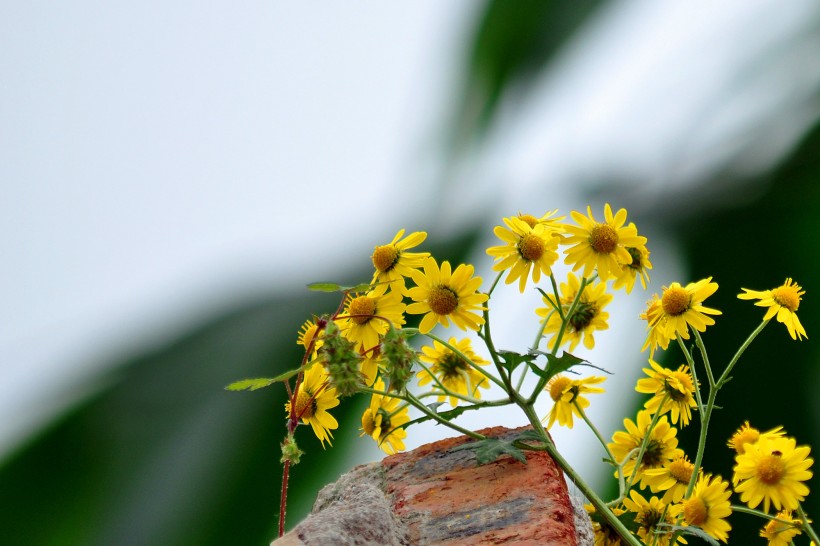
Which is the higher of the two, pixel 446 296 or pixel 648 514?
pixel 446 296

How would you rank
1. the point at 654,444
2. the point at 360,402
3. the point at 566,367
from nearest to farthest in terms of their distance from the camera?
the point at 566,367 → the point at 654,444 → the point at 360,402

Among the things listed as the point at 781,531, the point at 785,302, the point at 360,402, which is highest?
the point at 360,402

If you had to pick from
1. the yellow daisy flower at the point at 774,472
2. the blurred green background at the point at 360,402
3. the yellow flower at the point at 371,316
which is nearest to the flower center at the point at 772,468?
the yellow daisy flower at the point at 774,472

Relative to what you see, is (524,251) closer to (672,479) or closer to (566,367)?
(566,367)

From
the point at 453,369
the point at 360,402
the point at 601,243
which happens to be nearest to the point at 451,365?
the point at 453,369

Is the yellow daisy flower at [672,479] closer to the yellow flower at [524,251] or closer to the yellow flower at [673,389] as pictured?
the yellow flower at [673,389]

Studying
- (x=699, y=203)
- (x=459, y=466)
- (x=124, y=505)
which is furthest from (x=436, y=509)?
(x=699, y=203)
